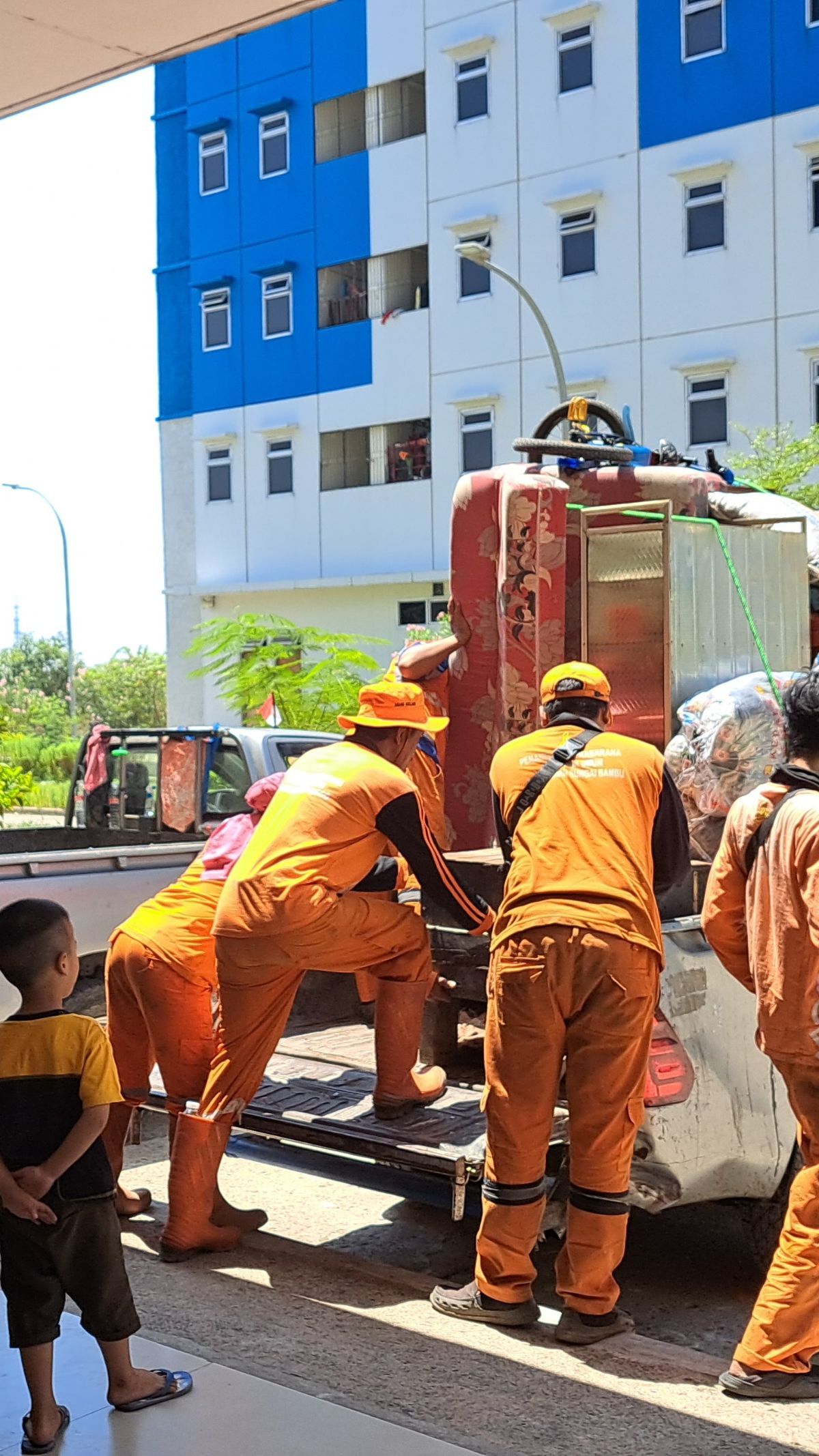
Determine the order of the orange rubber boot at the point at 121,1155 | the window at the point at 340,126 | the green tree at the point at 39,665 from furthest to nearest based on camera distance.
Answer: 1. the green tree at the point at 39,665
2. the window at the point at 340,126
3. the orange rubber boot at the point at 121,1155

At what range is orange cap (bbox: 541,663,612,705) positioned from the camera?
5.41 meters

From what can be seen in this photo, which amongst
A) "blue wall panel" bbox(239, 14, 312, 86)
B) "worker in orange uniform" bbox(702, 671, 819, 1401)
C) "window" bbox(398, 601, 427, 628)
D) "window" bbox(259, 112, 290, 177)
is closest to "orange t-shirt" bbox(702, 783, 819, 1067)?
Answer: "worker in orange uniform" bbox(702, 671, 819, 1401)

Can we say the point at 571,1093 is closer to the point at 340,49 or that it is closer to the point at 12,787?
the point at 12,787

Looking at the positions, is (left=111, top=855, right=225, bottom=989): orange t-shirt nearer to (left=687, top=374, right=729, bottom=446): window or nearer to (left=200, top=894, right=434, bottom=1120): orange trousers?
(left=200, top=894, right=434, bottom=1120): orange trousers

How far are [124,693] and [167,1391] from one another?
137ft

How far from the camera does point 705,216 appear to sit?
26.7m

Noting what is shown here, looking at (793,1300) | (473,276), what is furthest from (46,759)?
(793,1300)

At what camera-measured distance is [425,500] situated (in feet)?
100

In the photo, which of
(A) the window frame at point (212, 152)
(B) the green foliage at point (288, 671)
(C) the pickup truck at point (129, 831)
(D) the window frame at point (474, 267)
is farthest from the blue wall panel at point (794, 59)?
(C) the pickup truck at point (129, 831)

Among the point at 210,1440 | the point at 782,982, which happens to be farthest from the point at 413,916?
the point at 210,1440

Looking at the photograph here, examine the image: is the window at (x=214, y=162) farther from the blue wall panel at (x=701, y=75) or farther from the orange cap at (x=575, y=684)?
the orange cap at (x=575, y=684)

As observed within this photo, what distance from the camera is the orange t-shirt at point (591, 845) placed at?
4.97m

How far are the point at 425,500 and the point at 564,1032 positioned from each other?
26049 millimetres

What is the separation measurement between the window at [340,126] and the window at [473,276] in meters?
3.74
